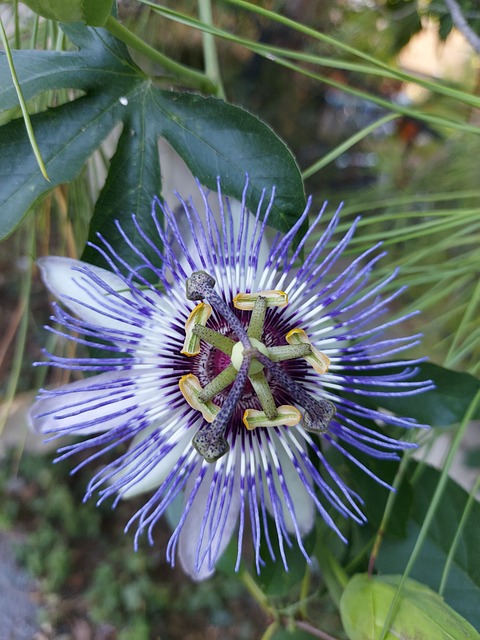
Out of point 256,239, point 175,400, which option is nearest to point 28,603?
point 175,400

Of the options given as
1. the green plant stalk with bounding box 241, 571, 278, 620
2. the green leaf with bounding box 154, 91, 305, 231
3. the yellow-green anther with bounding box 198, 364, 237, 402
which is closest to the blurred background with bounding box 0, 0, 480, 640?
the green plant stalk with bounding box 241, 571, 278, 620

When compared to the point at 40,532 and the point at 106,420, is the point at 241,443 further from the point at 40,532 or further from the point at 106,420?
the point at 40,532

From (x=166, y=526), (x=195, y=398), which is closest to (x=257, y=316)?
(x=195, y=398)

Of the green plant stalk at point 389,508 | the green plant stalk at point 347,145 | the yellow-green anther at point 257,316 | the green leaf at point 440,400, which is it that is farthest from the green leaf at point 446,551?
the green plant stalk at point 347,145

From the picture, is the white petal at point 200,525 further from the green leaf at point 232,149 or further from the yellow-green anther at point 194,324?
the green leaf at point 232,149

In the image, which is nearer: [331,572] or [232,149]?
[232,149]

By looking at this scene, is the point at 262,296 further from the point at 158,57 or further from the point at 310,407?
the point at 158,57

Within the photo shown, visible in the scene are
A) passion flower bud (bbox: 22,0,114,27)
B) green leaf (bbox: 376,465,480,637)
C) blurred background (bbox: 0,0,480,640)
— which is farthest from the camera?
blurred background (bbox: 0,0,480,640)

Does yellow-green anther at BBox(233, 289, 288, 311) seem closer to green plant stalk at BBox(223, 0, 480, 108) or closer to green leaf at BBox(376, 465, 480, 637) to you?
green plant stalk at BBox(223, 0, 480, 108)
